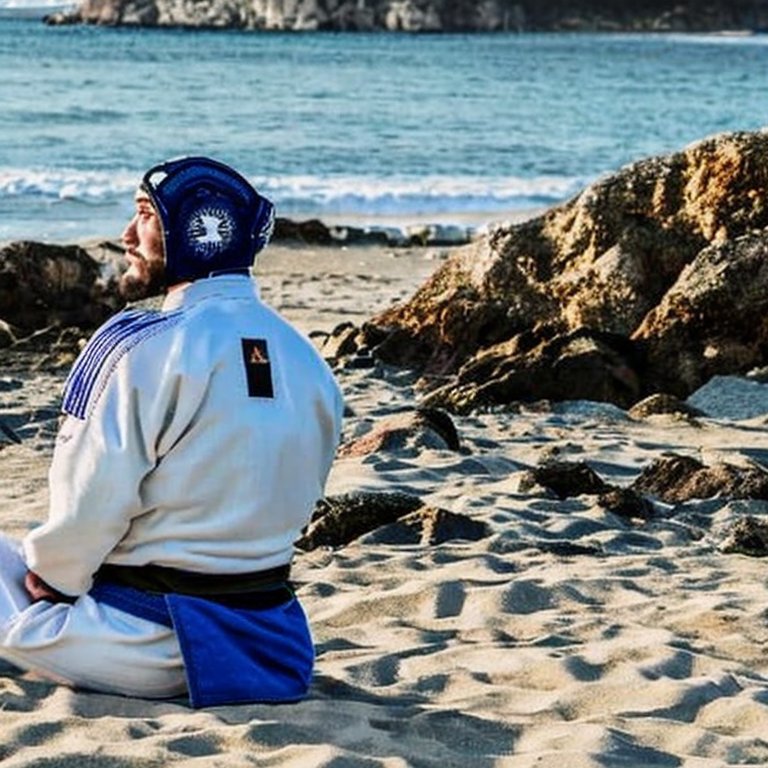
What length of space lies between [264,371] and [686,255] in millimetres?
6621

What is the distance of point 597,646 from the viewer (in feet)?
18.1

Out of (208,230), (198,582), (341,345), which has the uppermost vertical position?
(208,230)

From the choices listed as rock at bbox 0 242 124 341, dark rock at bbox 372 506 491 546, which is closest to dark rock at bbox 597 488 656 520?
dark rock at bbox 372 506 491 546

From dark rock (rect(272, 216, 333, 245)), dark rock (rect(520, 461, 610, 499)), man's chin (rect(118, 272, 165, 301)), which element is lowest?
dark rock (rect(272, 216, 333, 245))

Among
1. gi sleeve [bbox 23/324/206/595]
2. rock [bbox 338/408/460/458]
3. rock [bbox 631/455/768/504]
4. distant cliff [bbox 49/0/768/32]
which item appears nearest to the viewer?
gi sleeve [bbox 23/324/206/595]

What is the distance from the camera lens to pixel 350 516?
7012 millimetres

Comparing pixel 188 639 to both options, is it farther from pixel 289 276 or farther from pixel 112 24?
pixel 112 24

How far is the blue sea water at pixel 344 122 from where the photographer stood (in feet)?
86.7

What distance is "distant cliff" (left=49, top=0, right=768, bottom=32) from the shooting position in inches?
4936

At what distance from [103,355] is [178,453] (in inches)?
10.7

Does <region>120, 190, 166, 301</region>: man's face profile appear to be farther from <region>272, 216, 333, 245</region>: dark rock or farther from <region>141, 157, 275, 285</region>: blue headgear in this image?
<region>272, 216, 333, 245</region>: dark rock

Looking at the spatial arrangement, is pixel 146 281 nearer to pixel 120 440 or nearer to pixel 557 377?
pixel 120 440

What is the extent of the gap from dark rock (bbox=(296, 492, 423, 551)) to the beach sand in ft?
0.38


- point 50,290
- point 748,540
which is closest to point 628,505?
point 748,540
